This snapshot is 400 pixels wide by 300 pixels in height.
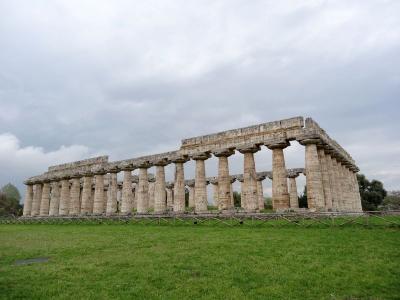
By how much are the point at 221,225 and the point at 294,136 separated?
11.7 meters

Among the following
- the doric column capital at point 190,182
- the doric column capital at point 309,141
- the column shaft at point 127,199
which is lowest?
the column shaft at point 127,199

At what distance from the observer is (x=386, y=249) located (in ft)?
45.5

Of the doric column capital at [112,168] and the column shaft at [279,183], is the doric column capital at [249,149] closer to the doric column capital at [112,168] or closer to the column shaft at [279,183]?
the column shaft at [279,183]

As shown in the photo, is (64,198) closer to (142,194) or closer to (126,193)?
(126,193)

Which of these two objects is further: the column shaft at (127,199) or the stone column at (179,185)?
the column shaft at (127,199)

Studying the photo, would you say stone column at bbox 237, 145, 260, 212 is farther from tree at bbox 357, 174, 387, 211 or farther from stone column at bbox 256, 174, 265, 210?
tree at bbox 357, 174, 387, 211

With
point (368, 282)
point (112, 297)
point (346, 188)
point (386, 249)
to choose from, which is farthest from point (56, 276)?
point (346, 188)

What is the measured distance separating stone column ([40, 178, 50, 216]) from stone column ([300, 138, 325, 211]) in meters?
46.8

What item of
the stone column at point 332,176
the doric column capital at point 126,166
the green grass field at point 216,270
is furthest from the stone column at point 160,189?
the green grass field at point 216,270

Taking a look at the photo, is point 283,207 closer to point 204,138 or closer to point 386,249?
point 204,138

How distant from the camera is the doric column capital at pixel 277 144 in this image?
31.6 meters

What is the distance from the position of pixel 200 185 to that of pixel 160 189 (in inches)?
263

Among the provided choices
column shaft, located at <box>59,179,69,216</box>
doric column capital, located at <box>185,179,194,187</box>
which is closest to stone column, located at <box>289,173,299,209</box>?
doric column capital, located at <box>185,179,194,187</box>

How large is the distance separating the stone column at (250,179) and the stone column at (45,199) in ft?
132
